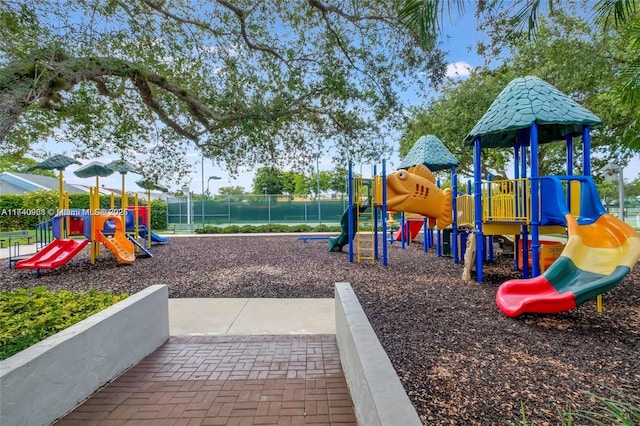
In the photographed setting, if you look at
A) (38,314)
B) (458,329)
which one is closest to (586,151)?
(458,329)

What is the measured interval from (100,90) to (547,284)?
25.5 feet

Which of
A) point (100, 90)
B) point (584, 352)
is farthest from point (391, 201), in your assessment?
point (100, 90)

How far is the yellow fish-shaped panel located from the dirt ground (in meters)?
1.50

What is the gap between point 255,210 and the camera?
87.0 ft

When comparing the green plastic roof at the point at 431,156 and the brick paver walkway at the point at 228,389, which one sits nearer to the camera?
the brick paver walkway at the point at 228,389

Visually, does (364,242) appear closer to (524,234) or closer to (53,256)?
(524,234)

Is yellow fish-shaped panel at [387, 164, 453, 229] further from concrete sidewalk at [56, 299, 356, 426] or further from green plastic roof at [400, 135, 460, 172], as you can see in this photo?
concrete sidewalk at [56, 299, 356, 426]

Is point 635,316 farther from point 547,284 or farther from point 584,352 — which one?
point 584,352

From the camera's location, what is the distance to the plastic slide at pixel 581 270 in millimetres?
4340

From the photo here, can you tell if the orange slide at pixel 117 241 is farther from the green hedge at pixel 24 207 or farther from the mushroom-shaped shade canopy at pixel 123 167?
the green hedge at pixel 24 207

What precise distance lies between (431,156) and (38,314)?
37.8 feet

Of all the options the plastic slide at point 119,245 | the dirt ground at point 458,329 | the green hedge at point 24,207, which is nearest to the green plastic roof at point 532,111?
the dirt ground at point 458,329

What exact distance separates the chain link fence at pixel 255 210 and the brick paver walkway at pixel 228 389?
22194mm

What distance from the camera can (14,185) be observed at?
117 feet
